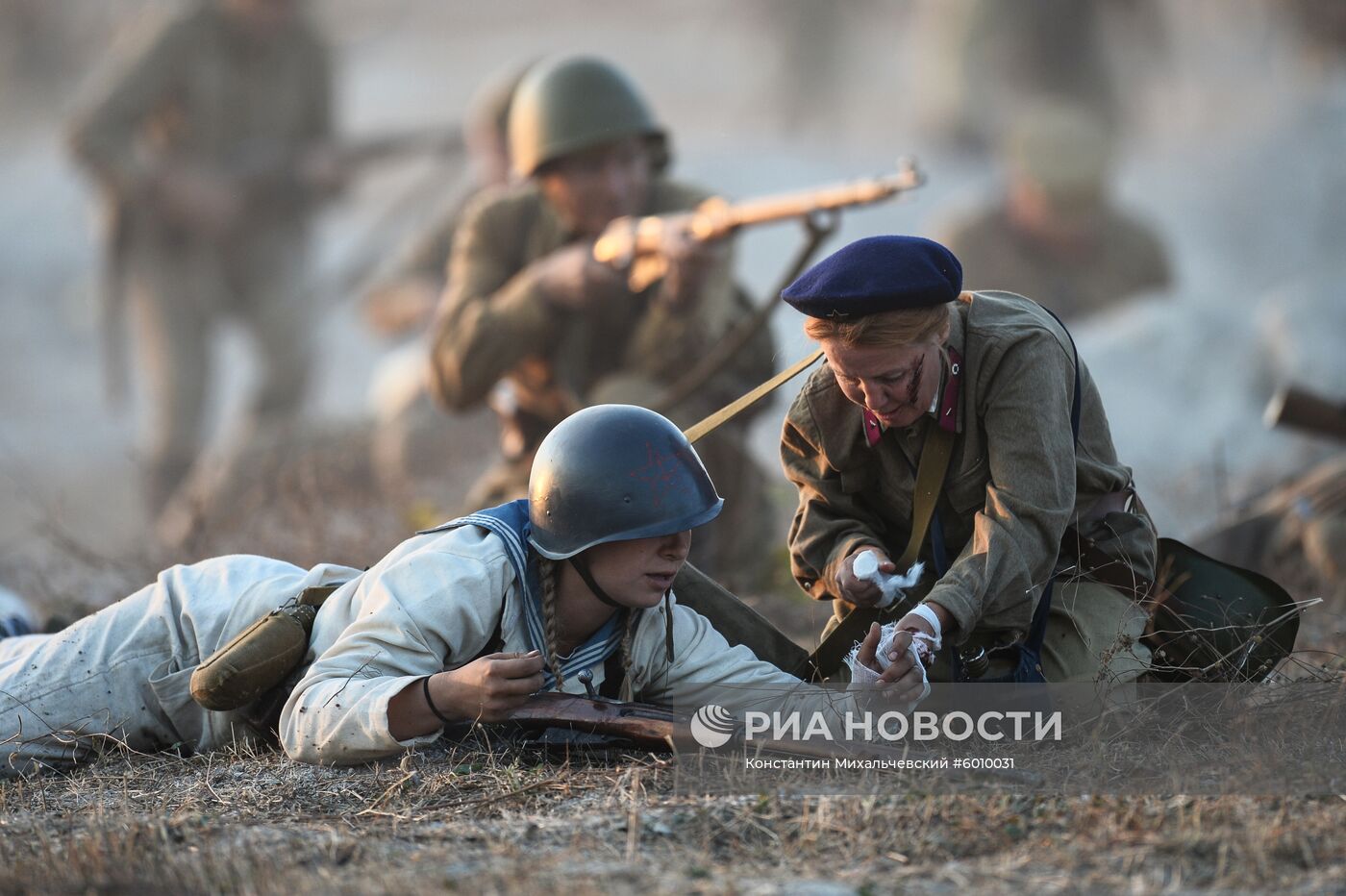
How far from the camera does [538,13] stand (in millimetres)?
25672

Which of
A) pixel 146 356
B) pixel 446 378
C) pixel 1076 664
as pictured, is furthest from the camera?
pixel 146 356

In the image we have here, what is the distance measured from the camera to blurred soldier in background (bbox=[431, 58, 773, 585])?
7793 mm

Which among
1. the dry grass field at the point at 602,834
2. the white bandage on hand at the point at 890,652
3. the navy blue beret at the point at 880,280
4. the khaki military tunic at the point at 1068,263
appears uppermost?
the navy blue beret at the point at 880,280

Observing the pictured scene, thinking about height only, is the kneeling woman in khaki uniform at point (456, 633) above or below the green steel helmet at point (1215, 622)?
above

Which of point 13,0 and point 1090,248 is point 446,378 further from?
point 13,0

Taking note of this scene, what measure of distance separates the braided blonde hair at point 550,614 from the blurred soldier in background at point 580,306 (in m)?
3.25

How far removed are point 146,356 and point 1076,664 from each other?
10.1 m

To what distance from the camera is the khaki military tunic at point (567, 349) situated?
25.6ft

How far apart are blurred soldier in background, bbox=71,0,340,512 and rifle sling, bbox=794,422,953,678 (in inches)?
362

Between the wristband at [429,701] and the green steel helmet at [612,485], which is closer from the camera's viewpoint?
the wristband at [429,701]

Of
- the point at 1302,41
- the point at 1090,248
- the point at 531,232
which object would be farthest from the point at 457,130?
the point at 1302,41

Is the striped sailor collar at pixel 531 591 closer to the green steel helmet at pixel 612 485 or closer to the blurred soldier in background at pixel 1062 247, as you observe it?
the green steel helmet at pixel 612 485

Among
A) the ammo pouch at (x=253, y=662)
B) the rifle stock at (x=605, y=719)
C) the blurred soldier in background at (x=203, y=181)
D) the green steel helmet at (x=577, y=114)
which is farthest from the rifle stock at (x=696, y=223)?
the blurred soldier in background at (x=203, y=181)

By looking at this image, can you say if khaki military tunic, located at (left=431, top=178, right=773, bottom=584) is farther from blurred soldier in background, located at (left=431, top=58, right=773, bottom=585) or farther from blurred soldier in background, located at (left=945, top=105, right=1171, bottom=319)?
blurred soldier in background, located at (left=945, top=105, right=1171, bottom=319)
